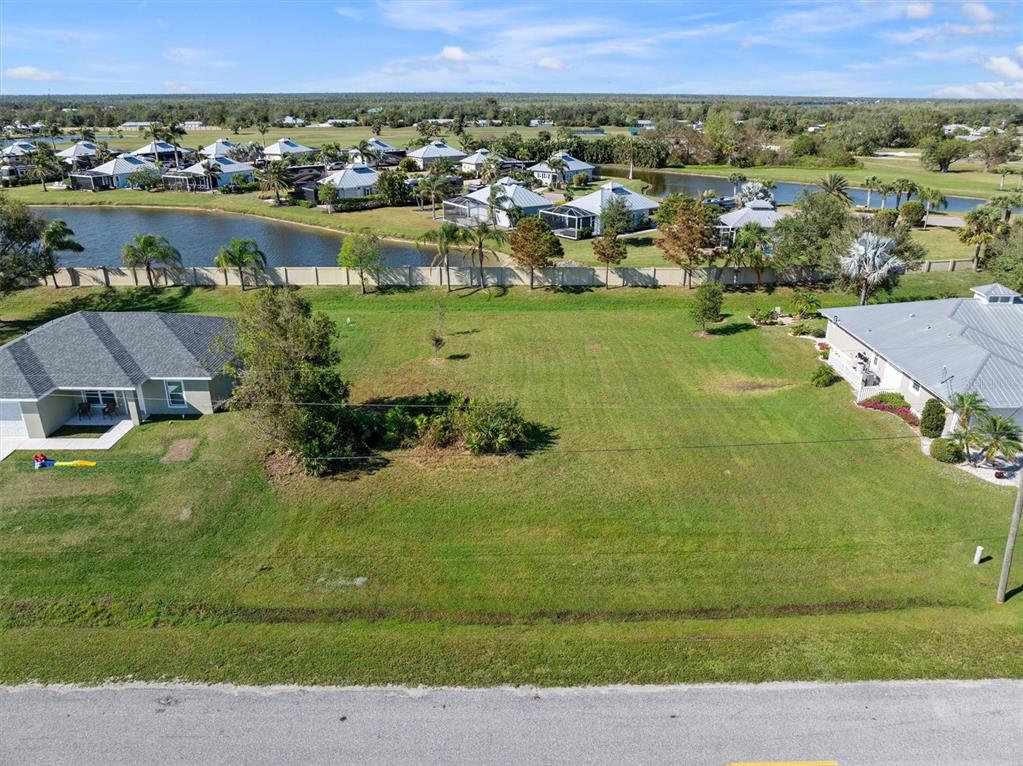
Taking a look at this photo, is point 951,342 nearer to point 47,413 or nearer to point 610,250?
point 610,250

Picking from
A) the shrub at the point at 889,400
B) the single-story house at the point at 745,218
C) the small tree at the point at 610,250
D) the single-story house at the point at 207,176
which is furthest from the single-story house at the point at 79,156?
the shrub at the point at 889,400

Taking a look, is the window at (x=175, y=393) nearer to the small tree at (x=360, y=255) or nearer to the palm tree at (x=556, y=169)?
the small tree at (x=360, y=255)

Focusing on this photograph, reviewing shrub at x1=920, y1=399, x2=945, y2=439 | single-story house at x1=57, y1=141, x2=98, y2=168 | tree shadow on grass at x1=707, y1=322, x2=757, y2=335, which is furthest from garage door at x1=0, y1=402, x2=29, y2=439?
single-story house at x1=57, y1=141, x2=98, y2=168

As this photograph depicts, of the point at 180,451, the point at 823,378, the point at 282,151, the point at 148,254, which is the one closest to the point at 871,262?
the point at 823,378

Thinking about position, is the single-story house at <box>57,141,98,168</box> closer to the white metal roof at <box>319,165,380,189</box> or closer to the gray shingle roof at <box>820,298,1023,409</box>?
the white metal roof at <box>319,165,380,189</box>

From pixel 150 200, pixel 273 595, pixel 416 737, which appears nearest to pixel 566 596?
pixel 416 737

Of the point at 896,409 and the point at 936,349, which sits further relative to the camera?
the point at 936,349

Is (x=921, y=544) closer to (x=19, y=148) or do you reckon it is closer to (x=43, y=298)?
(x=43, y=298)
